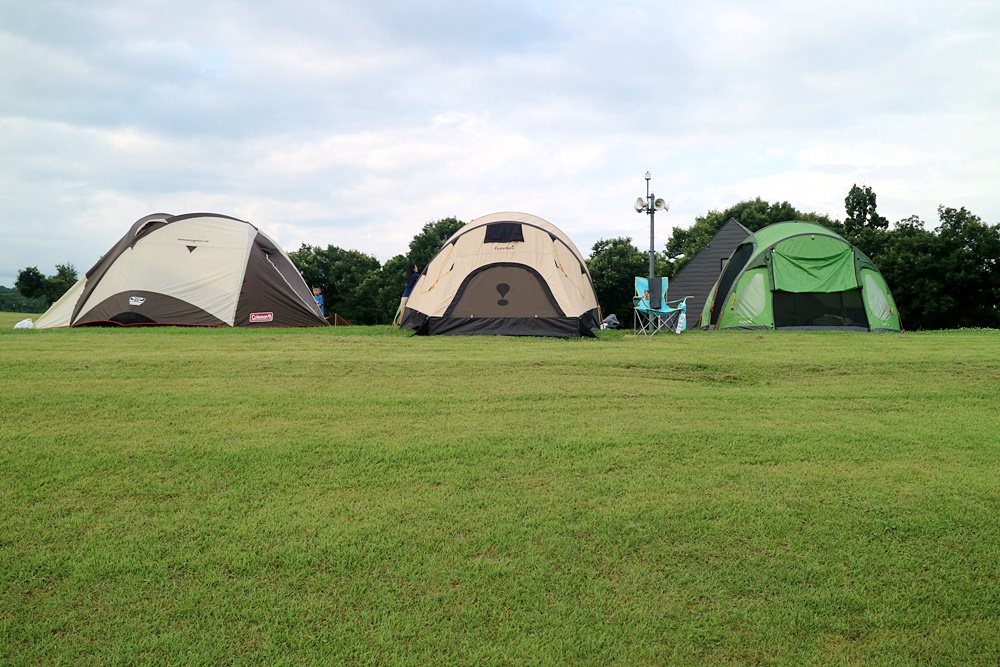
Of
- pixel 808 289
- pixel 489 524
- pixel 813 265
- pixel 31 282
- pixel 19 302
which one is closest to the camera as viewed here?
pixel 489 524

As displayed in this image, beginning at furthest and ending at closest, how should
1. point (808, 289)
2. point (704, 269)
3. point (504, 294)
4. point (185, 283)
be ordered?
point (704, 269) < point (808, 289) < point (185, 283) < point (504, 294)

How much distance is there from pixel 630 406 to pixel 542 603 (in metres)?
3.20

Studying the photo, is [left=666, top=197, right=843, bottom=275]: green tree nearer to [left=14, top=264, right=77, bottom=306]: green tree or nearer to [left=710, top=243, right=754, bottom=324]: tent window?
[left=710, top=243, right=754, bottom=324]: tent window

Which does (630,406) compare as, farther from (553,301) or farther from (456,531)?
(553,301)

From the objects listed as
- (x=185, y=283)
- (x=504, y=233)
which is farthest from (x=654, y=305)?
(x=185, y=283)

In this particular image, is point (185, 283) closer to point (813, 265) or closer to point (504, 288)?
point (504, 288)

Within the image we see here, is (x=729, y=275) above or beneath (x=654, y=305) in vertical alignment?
above

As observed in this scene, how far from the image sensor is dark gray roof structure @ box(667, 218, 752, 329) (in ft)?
76.4

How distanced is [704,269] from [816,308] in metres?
7.33

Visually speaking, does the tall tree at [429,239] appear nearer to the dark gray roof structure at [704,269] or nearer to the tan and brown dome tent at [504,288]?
the dark gray roof structure at [704,269]

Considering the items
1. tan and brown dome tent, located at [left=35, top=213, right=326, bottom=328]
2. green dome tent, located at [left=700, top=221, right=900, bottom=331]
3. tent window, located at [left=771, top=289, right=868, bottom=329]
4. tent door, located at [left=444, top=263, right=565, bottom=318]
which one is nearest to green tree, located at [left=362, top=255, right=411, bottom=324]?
tan and brown dome tent, located at [left=35, top=213, right=326, bottom=328]

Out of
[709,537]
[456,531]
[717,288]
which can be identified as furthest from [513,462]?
[717,288]

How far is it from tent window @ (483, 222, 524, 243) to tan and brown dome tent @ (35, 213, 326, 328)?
488 cm

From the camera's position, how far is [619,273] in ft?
127
